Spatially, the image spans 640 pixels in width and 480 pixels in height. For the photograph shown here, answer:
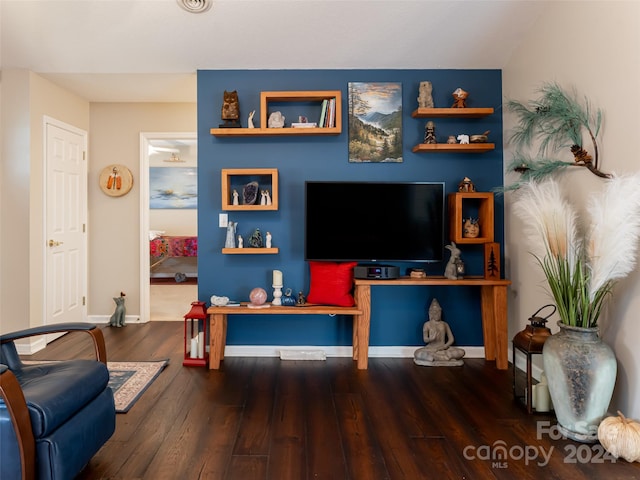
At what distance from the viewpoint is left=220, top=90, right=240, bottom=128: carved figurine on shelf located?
3.39 m

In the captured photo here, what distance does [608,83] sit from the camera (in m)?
2.37

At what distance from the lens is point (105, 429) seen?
196 cm

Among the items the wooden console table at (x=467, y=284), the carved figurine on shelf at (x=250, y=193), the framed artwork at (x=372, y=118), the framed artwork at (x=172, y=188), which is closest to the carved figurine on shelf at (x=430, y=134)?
the framed artwork at (x=372, y=118)

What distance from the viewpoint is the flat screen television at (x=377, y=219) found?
3324 millimetres

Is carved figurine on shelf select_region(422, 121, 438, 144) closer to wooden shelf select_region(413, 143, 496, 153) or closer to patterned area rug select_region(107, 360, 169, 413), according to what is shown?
wooden shelf select_region(413, 143, 496, 153)

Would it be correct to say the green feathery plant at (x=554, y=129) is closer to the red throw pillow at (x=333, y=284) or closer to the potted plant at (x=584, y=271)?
the potted plant at (x=584, y=271)

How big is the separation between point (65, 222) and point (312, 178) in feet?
8.95

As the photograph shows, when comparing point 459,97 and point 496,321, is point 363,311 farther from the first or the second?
point 459,97

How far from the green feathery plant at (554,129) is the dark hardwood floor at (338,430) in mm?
1521

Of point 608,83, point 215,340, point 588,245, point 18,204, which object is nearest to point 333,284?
point 215,340

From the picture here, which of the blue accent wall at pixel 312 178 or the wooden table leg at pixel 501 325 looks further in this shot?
the blue accent wall at pixel 312 178

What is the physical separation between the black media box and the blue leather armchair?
1.93 meters

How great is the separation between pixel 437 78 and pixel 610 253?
2.17 m

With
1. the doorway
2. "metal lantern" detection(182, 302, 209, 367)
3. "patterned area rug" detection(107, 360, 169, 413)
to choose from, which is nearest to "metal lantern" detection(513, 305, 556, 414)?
"metal lantern" detection(182, 302, 209, 367)
